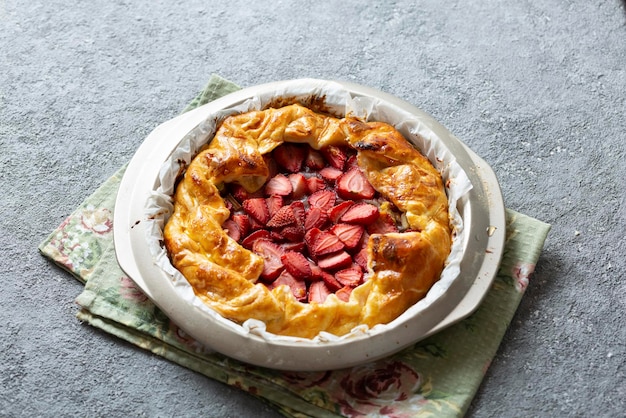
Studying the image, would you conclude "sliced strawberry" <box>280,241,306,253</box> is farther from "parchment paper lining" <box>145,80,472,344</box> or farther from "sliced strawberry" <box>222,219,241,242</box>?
"parchment paper lining" <box>145,80,472,344</box>

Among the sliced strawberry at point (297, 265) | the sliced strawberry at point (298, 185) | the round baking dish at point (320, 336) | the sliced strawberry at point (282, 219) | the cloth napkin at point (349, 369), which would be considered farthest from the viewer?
the sliced strawberry at point (298, 185)

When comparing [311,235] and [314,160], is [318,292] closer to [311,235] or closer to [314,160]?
[311,235]

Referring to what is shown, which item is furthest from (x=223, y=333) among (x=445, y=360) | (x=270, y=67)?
(x=270, y=67)

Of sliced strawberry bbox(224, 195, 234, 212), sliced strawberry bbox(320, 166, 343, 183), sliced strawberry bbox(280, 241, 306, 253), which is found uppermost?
sliced strawberry bbox(224, 195, 234, 212)

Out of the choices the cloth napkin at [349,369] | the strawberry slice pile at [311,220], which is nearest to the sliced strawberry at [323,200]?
the strawberry slice pile at [311,220]

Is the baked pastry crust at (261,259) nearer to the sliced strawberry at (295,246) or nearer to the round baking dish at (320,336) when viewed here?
the round baking dish at (320,336)

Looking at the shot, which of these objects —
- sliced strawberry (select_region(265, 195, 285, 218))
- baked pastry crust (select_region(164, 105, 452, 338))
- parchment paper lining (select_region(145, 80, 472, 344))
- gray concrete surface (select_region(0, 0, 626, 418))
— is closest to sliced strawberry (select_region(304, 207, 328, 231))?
sliced strawberry (select_region(265, 195, 285, 218))
